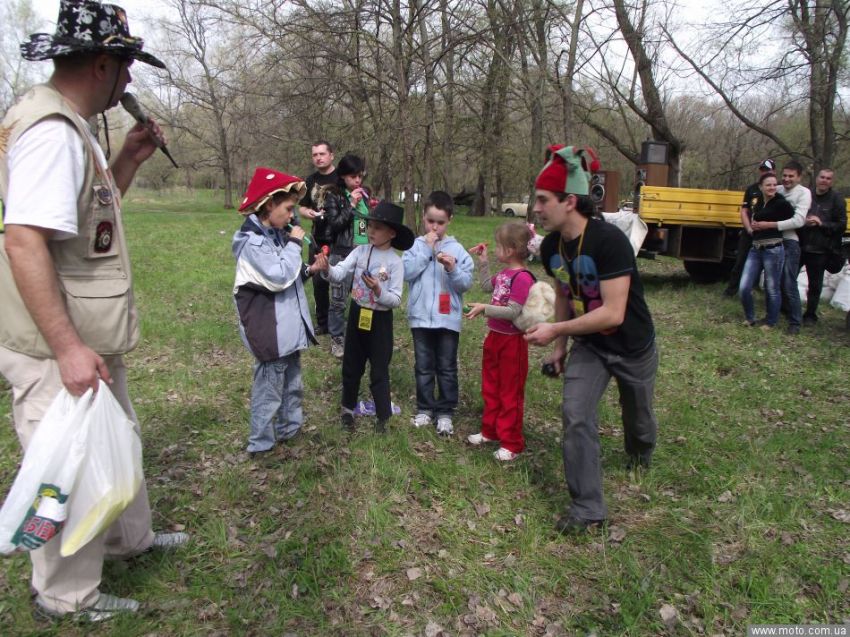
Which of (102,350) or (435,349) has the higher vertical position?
(102,350)

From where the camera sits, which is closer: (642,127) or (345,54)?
(345,54)

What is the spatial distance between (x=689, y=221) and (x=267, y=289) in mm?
8458

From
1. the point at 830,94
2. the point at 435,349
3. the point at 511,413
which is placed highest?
the point at 830,94

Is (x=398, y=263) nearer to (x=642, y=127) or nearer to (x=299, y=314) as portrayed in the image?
(x=299, y=314)

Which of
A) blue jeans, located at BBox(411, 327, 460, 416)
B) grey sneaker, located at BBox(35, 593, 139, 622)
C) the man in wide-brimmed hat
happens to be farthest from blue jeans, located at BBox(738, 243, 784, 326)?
grey sneaker, located at BBox(35, 593, 139, 622)

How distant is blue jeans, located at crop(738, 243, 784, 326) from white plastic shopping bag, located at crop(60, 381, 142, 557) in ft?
25.4

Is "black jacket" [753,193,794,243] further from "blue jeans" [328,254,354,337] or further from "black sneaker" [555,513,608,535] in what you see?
"black sneaker" [555,513,608,535]

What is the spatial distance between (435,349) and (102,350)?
261cm

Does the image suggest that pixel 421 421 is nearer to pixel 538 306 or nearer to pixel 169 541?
pixel 538 306

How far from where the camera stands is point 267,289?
11.9 ft

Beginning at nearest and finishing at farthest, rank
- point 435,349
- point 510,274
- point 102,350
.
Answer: point 102,350 < point 510,274 < point 435,349

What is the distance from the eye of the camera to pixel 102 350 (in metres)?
2.33

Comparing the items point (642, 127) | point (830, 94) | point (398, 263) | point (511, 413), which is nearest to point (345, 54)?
point (398, 263)

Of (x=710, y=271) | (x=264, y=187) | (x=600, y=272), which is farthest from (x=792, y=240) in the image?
(x=264, y=187)
